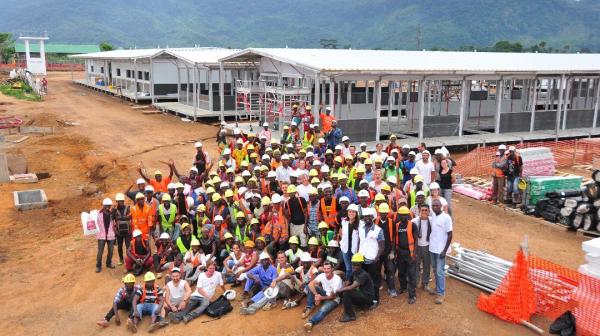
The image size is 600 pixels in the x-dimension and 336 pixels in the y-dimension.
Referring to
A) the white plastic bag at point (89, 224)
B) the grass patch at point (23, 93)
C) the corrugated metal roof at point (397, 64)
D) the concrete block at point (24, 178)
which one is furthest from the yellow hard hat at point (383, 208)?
the grass patch at point (23, 93)

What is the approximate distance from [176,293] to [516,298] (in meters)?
5.53

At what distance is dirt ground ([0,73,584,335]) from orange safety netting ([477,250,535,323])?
184 millimetres

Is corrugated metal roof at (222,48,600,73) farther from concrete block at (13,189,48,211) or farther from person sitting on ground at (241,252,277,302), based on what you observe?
person sitting on ground at (241,252,277,302)

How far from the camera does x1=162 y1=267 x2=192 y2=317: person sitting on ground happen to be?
904cm

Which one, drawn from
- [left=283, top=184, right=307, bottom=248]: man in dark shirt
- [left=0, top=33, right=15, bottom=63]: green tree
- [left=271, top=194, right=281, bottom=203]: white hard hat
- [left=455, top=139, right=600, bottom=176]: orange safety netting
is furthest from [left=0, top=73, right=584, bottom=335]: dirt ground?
[left=0, top=33, right=15, bottom=63]: green tree

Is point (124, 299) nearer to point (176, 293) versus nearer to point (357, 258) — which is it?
point (176, 293)

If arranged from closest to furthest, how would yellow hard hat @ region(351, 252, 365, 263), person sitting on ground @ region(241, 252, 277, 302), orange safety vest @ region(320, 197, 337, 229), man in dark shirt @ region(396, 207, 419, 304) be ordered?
yellow hard hat @ region(351, 252, 365, 263) → man in dark shirt @ region(396, 207, 419, 304) → person sitting on ground @ region(241, 252, 277, 302) → orange safety vest @ region(320, 197, 337, 229)

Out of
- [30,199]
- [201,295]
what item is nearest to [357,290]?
[201,295]

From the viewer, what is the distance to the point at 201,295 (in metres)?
9.13

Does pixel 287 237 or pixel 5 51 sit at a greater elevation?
pixel 5 51

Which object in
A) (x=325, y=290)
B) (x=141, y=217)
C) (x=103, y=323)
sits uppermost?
(x=141, y=217)

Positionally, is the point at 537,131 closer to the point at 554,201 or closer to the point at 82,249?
the point at 554,201

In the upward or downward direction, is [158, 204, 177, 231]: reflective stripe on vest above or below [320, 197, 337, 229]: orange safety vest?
below

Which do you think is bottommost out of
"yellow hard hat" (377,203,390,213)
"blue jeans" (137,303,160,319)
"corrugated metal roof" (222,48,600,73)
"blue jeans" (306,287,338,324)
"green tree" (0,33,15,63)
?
"blue jeans" (137,303,160,319)
